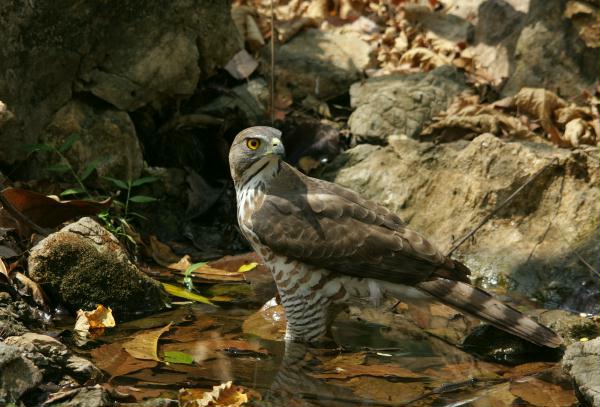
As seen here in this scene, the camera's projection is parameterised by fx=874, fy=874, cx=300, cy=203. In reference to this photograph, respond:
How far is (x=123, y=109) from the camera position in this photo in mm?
7676

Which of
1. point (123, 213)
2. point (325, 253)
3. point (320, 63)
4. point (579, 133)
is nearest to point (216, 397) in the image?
point (325, 253)

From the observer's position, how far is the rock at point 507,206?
21.6 ft

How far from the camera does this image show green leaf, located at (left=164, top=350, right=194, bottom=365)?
5027mm

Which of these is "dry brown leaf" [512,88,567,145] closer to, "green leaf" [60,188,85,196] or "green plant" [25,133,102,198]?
"green plant" [25,133,102,198]

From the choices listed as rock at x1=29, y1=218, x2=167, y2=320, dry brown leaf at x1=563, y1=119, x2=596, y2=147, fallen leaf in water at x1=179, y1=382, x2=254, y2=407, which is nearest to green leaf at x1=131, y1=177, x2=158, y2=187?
rock at x1=29, y1=218, x2=167, y2=320

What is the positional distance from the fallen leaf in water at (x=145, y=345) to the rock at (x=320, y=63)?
14.6ft

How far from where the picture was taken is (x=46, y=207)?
245 inches

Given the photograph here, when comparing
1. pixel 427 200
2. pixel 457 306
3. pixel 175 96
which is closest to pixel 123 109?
pixel 175 96

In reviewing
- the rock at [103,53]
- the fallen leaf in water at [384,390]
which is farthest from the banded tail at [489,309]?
the rock at [103,53]

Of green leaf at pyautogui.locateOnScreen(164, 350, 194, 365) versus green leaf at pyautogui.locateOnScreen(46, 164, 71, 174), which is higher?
green leaf at pyautogui.locateOnScreen(46, 164, 71, 174)

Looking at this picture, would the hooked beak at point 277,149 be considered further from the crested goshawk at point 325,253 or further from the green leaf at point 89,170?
the green leaf at point 89,170

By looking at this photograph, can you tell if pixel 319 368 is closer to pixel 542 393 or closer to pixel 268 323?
pixel 268 323

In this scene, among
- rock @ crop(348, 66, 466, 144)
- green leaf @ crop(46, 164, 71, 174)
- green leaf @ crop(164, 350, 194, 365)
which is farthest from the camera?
rock @ crop(348, 66, 466, 144)

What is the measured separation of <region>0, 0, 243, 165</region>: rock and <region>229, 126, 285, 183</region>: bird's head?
2.11 metres
